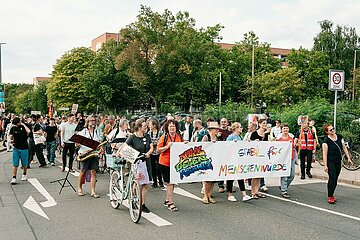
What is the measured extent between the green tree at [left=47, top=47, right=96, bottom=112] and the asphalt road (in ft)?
153

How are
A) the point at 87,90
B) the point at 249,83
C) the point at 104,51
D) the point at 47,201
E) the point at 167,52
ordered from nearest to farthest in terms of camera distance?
the point at 47,201, the point at 167,52, the point at 87,90, the point at 104,51, the point at 249,83

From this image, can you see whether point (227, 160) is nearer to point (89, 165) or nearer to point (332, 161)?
point (332, 161)

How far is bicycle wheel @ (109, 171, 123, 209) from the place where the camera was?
26.4 ft

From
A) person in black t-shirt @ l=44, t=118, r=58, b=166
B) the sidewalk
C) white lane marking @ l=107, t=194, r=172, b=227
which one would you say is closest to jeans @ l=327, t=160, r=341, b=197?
the sidewalk

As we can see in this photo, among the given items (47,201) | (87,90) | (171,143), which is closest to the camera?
(171,143)

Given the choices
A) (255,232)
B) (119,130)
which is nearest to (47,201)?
(119,130)

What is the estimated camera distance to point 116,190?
827 centimetres

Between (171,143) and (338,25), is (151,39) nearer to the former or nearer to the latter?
(171,143)

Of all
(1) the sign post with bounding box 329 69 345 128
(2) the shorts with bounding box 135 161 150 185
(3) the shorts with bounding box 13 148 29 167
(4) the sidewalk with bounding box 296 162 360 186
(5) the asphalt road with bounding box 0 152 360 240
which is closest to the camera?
(5) the asphalt road with bounding box 0 152 360 240

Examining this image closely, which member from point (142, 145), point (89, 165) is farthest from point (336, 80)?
point (89, 165)

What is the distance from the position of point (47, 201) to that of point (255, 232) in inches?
186

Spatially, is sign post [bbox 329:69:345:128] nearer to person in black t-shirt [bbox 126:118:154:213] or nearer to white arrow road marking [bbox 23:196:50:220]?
person in black t-shirt [bbox 126:118:154:213]

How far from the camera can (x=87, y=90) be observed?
41469 millimetres

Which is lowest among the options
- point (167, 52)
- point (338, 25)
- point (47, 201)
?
point (47, 201)
